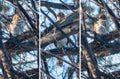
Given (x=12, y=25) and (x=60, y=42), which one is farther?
(x=12, y=25)

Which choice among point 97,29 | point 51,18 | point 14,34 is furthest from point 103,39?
point 14,34

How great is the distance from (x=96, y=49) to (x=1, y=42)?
0.43 m

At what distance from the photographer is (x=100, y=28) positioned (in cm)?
209

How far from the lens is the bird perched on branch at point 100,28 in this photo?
82.3 inches

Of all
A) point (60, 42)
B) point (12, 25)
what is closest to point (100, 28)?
point (60, 42)

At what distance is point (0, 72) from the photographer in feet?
7.18

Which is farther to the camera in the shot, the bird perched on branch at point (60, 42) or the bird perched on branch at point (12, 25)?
the bird perched on branch at point (12, 25)

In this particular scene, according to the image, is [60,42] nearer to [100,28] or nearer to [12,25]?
[100,28]

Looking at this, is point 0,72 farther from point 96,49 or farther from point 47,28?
point 96,49

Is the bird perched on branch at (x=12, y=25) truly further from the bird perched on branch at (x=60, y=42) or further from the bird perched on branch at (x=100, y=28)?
the bird perched on branch at (x=100, y=28)

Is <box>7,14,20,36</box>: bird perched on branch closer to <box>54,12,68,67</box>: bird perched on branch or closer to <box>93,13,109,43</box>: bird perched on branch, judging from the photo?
<box>54,12,68,67</box>: bird perched on branch

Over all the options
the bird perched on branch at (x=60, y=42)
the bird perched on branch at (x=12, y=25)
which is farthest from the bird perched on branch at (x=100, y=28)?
the bird perched on branch at (x=12, y=25)

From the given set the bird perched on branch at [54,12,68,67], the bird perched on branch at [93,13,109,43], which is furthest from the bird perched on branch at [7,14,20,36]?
the bird perched on branch at [93,13,109,43]

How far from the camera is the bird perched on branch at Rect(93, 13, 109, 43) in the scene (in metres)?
2.09
